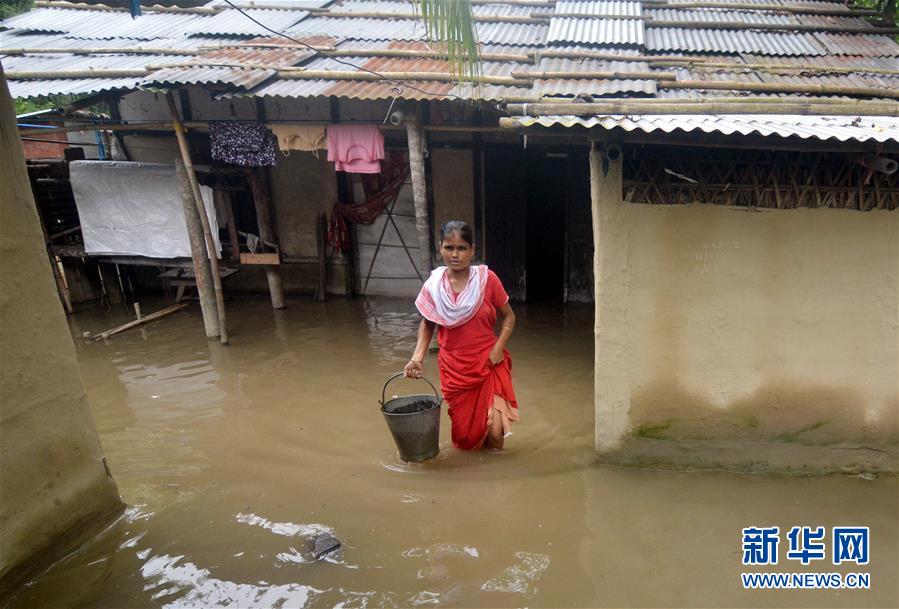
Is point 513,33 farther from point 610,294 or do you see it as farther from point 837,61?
point 610,294

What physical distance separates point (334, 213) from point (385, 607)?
660cm

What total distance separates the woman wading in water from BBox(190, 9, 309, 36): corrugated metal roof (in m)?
5.75

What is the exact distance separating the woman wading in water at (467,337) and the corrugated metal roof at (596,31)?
433cm

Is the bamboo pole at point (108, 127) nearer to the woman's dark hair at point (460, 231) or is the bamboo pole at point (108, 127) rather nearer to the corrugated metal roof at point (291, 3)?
the corrugated metal roof at point (291, 3)

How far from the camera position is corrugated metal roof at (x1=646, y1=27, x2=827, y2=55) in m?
6.70

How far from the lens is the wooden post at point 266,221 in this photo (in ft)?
25.7

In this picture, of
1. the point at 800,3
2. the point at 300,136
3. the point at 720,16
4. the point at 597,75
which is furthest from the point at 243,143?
the point at 800,3

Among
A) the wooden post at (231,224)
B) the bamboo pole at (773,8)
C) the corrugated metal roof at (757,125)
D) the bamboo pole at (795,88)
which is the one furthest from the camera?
the wooden post at (231,224)

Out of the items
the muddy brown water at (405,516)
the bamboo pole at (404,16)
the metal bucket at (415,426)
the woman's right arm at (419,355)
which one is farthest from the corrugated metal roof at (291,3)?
the metal bucket at (415,426)

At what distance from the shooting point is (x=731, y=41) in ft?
22.9

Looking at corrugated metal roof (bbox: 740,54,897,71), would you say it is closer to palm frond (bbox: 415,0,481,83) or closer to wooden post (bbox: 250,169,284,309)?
palm frond (bbox: 415,0,481,83)

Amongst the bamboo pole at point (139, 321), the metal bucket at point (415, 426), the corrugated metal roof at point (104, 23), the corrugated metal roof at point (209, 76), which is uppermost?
the corrugated metal roof at point (104, 23)

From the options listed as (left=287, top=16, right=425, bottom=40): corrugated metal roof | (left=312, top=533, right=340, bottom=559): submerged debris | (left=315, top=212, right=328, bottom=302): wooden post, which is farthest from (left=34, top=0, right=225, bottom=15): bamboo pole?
(left=312, top=533, right=340, bottom=559): submerged debris

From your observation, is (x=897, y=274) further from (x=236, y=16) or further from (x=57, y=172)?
(x=57, y=172)
